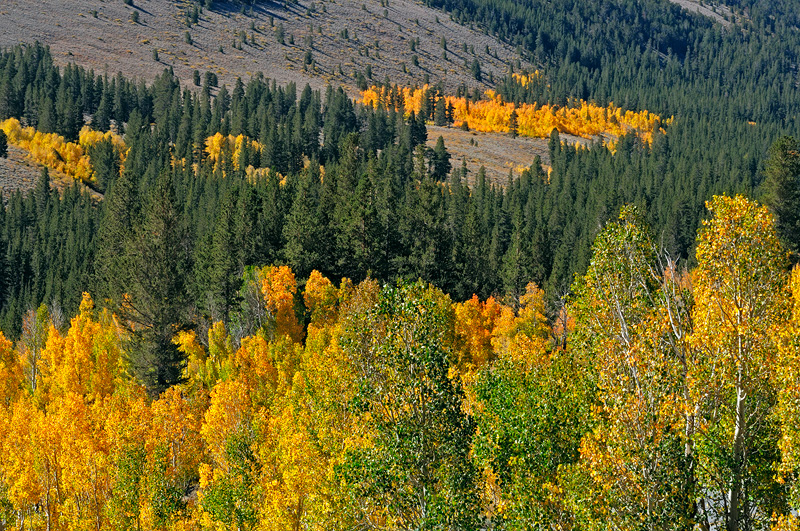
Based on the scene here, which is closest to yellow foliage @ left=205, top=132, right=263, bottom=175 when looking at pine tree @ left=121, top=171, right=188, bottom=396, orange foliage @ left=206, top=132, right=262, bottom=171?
orange foliage @ left=206, top=132, right=262, bottom=171

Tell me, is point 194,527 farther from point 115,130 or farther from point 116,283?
point 115,130

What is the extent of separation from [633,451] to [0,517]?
37.2 metres

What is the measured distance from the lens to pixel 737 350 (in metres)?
17.3

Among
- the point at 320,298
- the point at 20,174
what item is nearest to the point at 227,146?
the point at 20,174

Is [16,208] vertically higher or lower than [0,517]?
lower

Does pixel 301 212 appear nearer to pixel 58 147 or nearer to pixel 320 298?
pixel 320 298

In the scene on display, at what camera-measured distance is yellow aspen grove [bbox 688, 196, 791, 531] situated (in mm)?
16984

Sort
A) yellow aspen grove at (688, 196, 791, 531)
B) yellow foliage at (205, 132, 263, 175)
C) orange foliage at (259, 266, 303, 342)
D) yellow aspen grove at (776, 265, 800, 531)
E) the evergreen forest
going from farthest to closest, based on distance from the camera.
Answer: yellow foliage at (205, 132, 263, 175) < orange foliage at (259, 266, 303, 342) < the evergreen forest < yellow aspen grove at (688, 196, 791, 531) < yellow aspen grove at (776, 265, 800, 531)

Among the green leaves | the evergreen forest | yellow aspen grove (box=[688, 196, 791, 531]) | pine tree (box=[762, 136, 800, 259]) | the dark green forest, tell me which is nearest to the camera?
yellow aspen grove (box=[688, 196, 791, 531])

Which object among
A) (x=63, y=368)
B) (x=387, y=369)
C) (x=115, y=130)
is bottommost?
(x=115, y=130)

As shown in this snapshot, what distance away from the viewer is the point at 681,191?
136125 millimetres

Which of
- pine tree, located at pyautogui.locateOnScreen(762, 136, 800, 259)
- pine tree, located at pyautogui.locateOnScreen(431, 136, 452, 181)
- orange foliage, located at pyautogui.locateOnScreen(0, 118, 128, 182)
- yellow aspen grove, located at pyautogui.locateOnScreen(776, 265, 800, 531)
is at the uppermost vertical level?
yellow aspen grove, located at pyautogui.locateOnScreen(776, 265, 800, 531)

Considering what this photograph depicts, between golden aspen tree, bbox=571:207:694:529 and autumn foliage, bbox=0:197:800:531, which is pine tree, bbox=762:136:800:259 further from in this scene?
golden aspen tree, bbox=571:207:694:529

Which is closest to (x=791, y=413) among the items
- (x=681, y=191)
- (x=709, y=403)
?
(x=709, y=403)
